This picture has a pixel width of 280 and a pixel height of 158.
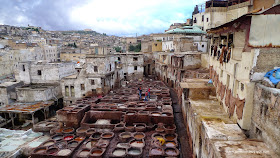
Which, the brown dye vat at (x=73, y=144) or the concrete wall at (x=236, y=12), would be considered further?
the concrete wall at (x=236, y=12)

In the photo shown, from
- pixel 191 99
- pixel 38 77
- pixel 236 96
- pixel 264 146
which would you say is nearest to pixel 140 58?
pixel 38 77

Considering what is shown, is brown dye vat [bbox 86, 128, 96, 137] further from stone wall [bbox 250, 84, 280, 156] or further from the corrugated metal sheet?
the corrugated metal sheet

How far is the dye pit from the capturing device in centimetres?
1310

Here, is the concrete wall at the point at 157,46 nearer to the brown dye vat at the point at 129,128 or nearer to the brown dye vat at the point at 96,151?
the brown dye vat at the point at 129,128

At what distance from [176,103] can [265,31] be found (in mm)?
14523

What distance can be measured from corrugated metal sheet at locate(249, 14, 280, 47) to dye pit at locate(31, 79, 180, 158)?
27.3 ft

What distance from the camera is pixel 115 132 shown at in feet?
52.1

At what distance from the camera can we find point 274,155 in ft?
21.4

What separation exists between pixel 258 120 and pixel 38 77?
3181 centimetres

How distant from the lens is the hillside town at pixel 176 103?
801cm

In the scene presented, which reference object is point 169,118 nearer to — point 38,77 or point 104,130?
point 104,130

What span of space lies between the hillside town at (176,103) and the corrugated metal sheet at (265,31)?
0.14 ft

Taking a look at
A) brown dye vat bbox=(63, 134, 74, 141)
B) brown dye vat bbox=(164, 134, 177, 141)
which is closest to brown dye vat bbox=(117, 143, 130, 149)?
brown dye vat bbox=(164, 134, 177, 141)

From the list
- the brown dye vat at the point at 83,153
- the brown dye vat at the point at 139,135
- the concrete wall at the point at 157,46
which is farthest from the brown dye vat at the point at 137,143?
the concrete wall at the point at 157,46
